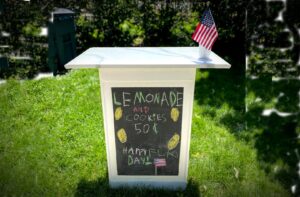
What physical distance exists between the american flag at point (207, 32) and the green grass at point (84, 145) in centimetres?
137

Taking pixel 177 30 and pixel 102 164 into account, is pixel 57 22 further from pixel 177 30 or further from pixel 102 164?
pixel 102 164

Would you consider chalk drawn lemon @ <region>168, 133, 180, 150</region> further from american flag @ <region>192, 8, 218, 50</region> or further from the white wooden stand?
american flag @ <region>192, 8, 218, 50</region>

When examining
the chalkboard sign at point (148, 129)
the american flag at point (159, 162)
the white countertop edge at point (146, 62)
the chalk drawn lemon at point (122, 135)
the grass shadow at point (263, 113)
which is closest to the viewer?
the white countertop edge at point (146, 62)

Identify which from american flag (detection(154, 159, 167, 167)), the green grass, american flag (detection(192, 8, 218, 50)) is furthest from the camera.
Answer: the green grass

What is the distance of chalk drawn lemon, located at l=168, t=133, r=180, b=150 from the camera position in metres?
2.75

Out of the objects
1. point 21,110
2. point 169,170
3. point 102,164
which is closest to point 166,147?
point 169,170

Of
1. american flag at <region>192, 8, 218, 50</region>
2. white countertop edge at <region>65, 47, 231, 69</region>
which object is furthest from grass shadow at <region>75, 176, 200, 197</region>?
american flag at <region>192, 8, 218, 50</region>

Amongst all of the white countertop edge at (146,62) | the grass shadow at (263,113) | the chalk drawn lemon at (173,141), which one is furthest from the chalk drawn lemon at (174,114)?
the grass shadow at (263,113)

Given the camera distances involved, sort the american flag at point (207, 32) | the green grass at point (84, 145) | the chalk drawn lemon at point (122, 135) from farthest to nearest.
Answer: the green grass at point (84, 145) < the chalk drawn lemon at point (122, 135) < the american flag at point (207, 32)

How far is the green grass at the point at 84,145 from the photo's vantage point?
3.03 m

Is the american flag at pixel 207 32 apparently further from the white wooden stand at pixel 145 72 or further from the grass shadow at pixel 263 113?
the grass shadow at pixel 263 113

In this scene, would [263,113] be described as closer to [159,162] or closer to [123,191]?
[159,162]

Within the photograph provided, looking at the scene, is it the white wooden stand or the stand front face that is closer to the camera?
the white wooden stand

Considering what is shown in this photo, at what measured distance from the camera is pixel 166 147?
280 cm
